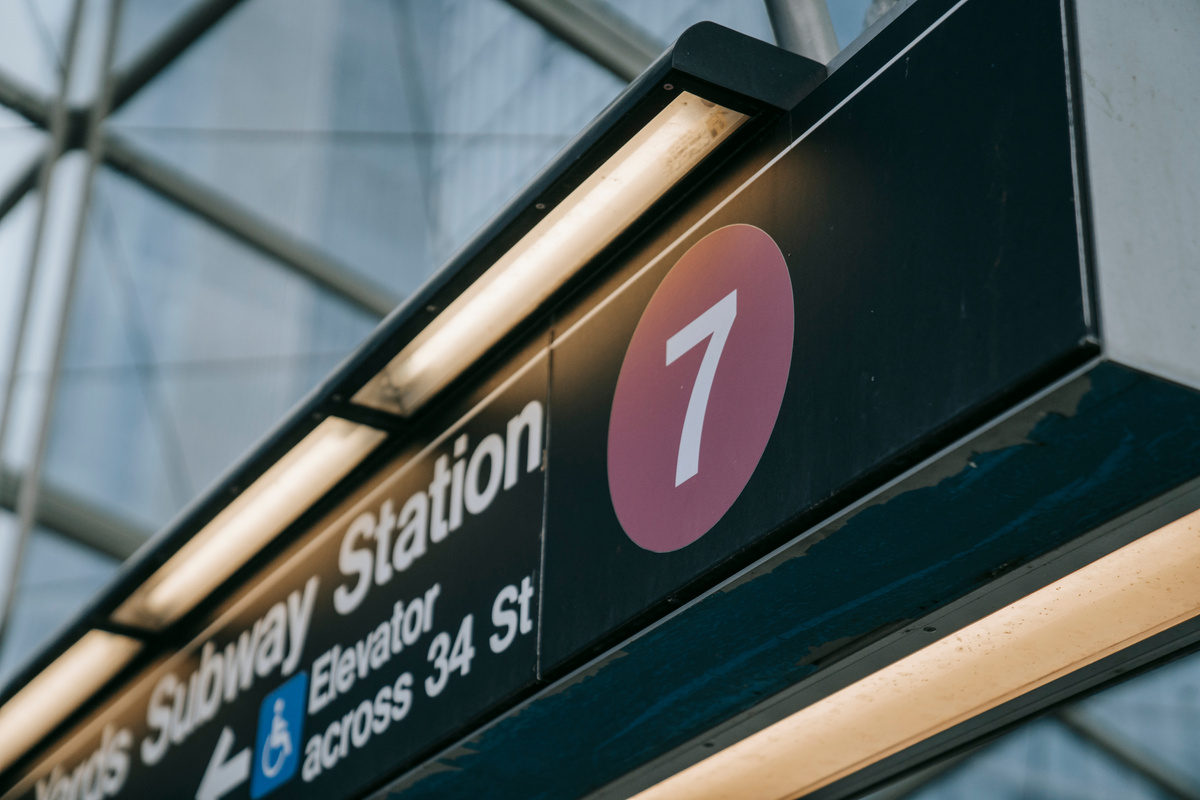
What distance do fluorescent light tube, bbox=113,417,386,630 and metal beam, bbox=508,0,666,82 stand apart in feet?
11.7

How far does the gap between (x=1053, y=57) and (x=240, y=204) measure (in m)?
8.54

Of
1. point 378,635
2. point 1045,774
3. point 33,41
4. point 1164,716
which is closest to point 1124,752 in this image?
point 1164,716

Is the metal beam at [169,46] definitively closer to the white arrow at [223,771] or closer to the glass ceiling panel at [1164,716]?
the white arrow at [223,771]

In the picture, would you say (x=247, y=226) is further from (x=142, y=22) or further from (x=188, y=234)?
(x=142, y=22)

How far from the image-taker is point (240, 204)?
1017cm

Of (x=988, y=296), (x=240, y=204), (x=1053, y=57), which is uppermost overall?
(x=240, y=204)

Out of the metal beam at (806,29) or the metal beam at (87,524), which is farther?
the metal beam at (87,524)

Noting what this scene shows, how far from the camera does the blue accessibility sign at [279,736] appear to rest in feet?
13.8

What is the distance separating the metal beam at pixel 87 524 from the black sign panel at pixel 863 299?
7.43 metres

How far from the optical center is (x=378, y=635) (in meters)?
3.98

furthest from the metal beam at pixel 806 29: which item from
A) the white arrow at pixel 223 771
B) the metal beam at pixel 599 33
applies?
the metal beam at pixel 599 33

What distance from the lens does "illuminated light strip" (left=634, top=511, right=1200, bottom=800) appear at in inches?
106

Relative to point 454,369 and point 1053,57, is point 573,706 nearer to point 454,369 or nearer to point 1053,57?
point 454,369

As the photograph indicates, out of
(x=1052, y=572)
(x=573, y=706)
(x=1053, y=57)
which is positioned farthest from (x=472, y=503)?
(x=1053, y=57)
